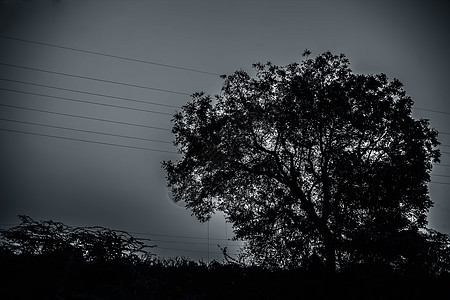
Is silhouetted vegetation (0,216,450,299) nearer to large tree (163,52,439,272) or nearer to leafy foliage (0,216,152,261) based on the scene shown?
leafy foliage (0,216,152,261)

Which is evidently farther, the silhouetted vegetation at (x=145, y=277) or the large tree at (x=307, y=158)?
the large tree at (x=307, y=158)

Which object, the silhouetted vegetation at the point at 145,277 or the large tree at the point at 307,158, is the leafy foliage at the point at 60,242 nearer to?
the silhouetted vegetation at the point at 145,277

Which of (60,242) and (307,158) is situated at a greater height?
(307,158)

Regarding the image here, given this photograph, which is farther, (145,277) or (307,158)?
(307,158)

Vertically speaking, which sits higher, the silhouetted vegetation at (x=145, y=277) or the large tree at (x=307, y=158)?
the large tree at (x=307, y=158)

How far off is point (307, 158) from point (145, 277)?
15.0 metres

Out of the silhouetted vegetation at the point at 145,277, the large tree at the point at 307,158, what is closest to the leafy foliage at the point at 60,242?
the silhouetted vegetation at the point at 145,277

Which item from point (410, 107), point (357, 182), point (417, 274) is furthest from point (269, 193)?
point (417, 274)

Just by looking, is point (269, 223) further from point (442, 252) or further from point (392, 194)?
point (442, 252)

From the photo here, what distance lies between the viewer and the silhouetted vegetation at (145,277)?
4.56 meters

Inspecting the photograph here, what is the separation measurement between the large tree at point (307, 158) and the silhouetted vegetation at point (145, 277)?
8.73 meters

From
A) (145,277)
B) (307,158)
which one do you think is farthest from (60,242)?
(307,158)

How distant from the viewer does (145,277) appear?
5012 mm

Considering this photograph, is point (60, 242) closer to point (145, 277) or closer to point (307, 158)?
point (145, 277)
